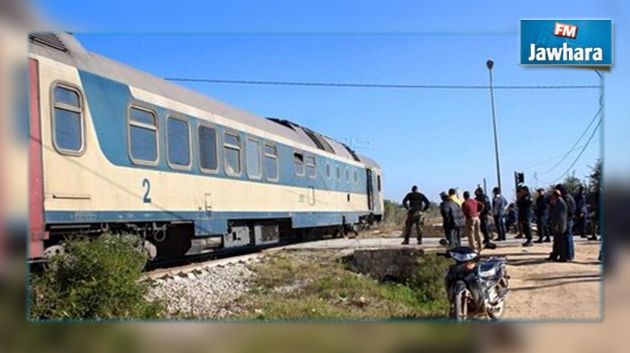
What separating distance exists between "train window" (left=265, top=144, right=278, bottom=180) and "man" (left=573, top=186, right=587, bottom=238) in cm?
362

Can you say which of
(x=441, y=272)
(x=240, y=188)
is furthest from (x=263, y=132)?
(x=441, y=272)

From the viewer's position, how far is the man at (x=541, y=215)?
6309 millimetres

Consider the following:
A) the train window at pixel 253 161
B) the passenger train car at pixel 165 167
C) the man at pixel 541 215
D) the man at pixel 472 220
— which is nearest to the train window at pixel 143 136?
the passenger train car at pixel 165 167

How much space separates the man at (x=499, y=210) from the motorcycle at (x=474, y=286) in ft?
1.33

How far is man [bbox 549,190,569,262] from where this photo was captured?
20.6 feet

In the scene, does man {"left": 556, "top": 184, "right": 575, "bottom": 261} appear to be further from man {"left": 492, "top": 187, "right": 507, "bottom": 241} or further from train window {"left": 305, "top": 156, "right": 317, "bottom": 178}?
train window {"left": 305, "top": 156, "right": 317, "bottom": 178}

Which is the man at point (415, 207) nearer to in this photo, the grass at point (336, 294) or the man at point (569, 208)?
the grass at point (336, 294)

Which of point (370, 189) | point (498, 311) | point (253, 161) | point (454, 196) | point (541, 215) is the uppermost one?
point (253, 161)

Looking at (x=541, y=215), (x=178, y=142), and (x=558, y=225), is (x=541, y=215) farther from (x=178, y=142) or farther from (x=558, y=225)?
(x=178, y=142)

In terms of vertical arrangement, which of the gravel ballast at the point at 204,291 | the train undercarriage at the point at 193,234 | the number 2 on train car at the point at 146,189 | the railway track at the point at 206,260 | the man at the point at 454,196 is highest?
the number 2 on train car at the point at 146,189

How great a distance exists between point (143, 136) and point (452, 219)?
3.16 meters

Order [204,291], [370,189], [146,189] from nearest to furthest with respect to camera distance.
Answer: [204,291] → [146,189] → [370,189]

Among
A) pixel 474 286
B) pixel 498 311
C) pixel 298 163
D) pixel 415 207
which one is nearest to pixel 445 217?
pixel 415 207

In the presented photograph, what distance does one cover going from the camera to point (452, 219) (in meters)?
6.10
